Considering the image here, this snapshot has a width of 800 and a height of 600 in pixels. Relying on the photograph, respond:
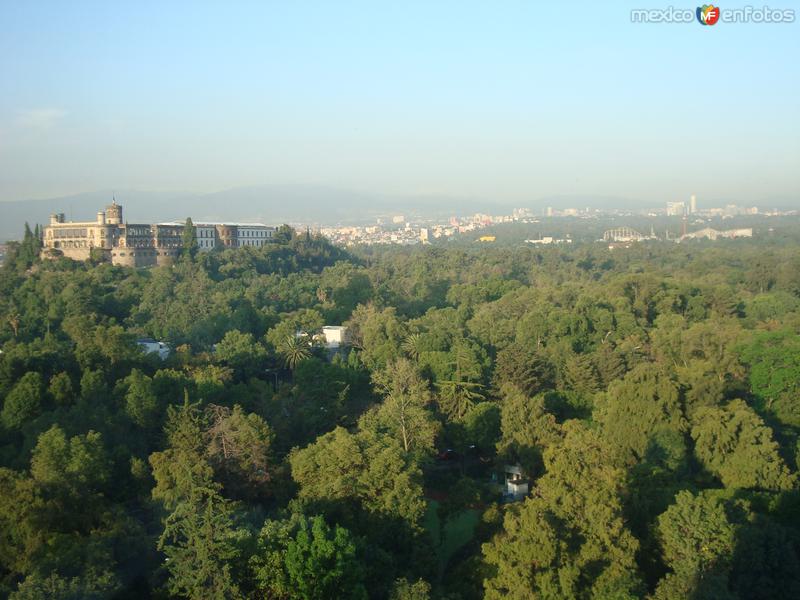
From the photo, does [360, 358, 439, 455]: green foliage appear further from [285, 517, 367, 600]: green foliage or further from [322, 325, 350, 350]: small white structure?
[322, 325, 350, 350]: small white structure

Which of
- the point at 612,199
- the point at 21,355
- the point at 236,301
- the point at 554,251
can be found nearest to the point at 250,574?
the point at 21,355

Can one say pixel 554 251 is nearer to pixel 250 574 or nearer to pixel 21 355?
pixel 21 355

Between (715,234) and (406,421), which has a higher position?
(715,234)

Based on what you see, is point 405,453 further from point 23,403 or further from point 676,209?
point 676,209

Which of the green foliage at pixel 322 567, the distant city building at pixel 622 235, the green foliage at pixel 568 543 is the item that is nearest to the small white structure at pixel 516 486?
the green foliage at pixel 568 543

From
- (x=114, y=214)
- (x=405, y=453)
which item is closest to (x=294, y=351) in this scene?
(x=405, y=453)

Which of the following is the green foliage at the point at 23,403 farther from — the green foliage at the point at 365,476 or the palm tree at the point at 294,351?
the palm tree at the point at 294,351
